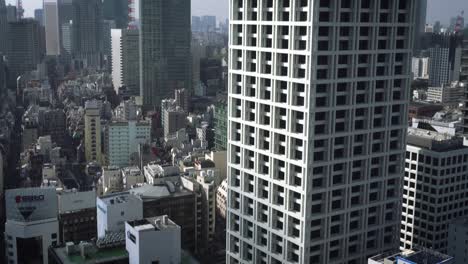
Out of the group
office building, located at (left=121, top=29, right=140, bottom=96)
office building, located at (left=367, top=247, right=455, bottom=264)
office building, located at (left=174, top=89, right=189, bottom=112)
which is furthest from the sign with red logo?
office building, located at (left=121, top=29, right=140, bottom=96)

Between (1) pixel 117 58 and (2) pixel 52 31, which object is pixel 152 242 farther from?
(2) pixel 52 31

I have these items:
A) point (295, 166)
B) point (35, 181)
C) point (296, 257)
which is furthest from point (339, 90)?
point (35, 181)

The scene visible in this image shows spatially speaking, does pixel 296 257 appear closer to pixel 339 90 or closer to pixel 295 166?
pixel 295 166

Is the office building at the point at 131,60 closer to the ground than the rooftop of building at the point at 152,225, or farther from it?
farther from it

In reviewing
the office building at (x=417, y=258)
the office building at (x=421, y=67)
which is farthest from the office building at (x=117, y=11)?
the office building at (x=417, y=258)

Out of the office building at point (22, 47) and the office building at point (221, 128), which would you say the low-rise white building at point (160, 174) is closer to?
the office building at point (221, 128)

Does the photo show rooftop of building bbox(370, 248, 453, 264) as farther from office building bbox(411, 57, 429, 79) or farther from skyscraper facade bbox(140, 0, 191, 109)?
office building bbox(411, 57, 429, 79)
